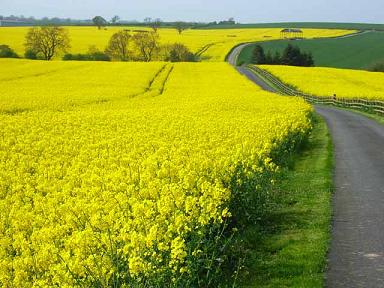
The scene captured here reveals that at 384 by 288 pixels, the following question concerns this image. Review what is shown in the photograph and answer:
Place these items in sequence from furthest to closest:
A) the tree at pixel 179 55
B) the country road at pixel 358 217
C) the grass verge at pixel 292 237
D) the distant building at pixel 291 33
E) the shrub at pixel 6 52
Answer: the distant building at pixel 291 33 < the tree at pixel 179 55 < the shrub at pixel 6 52 < the grass verge at pixel 292 237 < the country road at pixel 358 217

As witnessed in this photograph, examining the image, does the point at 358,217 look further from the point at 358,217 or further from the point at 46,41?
the point at 46,41

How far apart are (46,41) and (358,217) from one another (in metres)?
102

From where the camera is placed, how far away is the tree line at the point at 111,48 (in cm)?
10538

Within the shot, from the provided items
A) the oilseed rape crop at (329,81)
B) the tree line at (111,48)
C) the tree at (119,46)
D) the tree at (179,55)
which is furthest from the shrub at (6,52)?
the oilseed rape crop at (329,81)

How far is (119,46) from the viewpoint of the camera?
373ft

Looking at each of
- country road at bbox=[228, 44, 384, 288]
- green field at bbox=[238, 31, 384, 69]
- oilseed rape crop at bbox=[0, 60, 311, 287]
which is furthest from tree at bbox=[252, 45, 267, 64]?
country road at bbox=[228, 44, 384, 288]

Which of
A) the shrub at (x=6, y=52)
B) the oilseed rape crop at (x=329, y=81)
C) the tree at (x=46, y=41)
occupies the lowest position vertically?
the oilseed rape crop at (x=329, y=81)

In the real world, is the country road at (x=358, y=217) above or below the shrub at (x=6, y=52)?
above

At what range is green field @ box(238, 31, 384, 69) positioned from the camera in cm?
11244

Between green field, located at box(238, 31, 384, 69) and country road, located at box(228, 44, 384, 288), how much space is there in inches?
3548

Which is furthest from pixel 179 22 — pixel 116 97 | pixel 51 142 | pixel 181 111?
pixel 51 142

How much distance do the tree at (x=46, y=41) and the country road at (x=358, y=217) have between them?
88.9 m

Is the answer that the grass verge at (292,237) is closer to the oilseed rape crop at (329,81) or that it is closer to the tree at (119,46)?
the oilseed rape crop at (329,81)

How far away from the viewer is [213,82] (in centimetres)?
6388
